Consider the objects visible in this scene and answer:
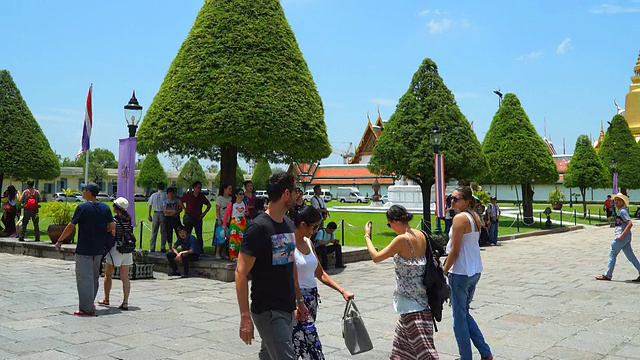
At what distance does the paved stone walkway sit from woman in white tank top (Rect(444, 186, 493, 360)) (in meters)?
0.62

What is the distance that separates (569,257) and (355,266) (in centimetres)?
668

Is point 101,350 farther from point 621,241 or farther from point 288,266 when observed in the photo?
point 621,241

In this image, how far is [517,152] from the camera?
83.7 ft

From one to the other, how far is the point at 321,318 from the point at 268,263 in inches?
154

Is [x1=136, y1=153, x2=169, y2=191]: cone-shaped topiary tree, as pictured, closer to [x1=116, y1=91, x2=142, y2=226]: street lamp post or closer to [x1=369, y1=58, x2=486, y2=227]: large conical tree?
[x1=369, y1=58, x2=486, y2=227]: large conical tree

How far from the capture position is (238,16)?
11930mm

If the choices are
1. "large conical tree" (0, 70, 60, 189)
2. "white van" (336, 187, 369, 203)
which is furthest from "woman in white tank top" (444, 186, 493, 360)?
"white van" (336, 187, 369, 203)

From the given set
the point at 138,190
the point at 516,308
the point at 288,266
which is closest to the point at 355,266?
the point at 516,308

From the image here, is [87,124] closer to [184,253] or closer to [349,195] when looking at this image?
[184,253]

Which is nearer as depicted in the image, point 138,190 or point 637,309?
point 637,309

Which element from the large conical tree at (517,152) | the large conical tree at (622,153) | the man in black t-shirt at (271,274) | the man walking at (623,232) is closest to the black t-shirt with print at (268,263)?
the man in black t-shirt at (271,274)

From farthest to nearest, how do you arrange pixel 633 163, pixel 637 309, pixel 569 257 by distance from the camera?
pixel 633 163, pixel 569 257, pixel 637 309

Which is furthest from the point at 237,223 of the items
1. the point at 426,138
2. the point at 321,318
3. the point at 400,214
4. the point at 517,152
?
the point at 517,152

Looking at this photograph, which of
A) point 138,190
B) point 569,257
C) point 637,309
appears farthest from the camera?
point 138,190
